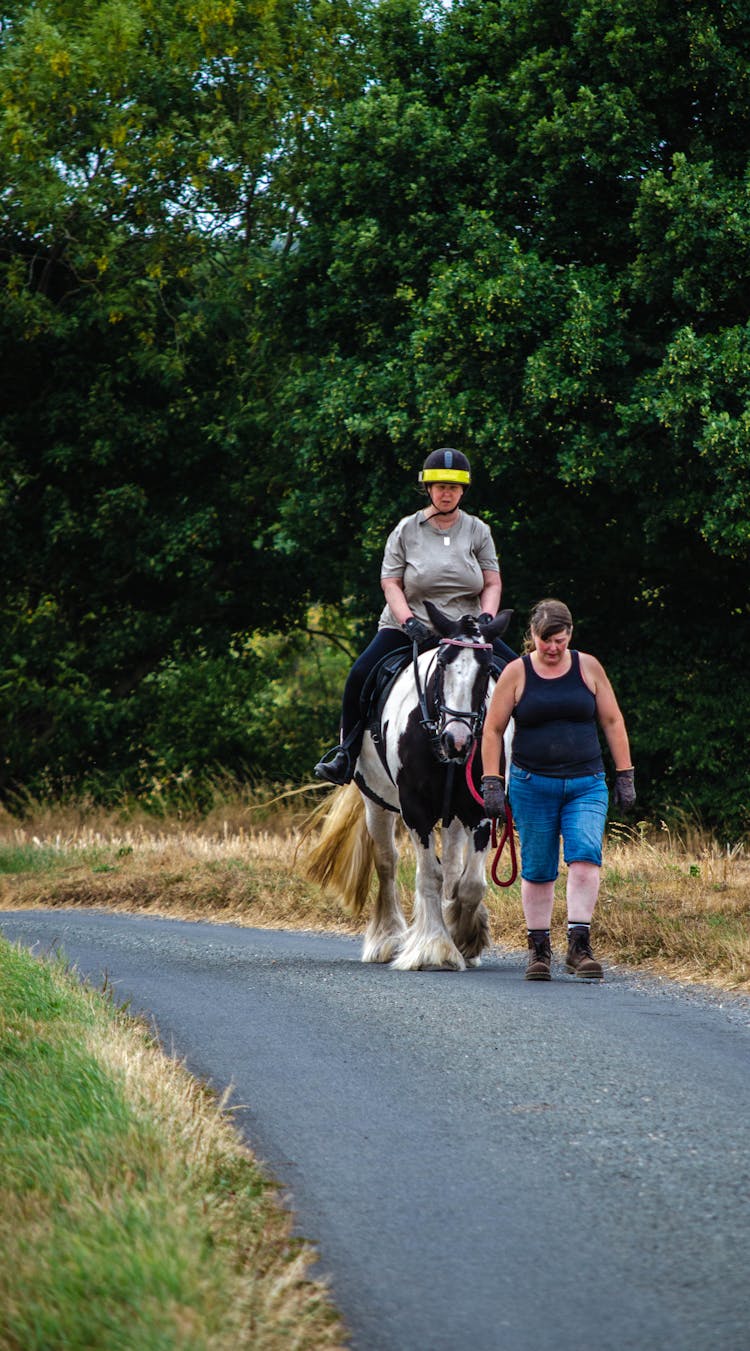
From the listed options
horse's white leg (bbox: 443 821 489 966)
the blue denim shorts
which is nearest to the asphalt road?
horse's white leg (bbox: 443 821 489 966)

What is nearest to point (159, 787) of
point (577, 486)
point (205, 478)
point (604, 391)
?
point (205, 478)

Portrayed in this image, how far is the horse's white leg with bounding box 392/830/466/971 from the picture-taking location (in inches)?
392

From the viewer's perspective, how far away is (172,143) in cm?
2477

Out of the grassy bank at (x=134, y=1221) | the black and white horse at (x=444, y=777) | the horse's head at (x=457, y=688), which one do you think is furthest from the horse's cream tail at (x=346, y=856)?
the grassy bank at (x=134, y=1221)

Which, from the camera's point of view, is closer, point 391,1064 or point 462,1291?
point 462,1291

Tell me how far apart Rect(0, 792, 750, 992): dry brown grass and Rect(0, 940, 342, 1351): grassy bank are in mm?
4372

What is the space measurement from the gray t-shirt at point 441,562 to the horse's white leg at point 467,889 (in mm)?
1330

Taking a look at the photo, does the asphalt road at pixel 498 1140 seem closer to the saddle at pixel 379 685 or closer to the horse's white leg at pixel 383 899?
the horse's white leg at pixel 383 899

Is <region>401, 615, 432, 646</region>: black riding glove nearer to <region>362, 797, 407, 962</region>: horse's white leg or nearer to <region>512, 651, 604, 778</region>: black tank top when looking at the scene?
<region>512, 651, 604, 778</region>: black tank top

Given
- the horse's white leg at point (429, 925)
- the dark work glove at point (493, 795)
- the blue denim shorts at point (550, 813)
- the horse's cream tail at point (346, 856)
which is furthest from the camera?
the horse's cream tail at point (346, 856)

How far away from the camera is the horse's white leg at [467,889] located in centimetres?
1012

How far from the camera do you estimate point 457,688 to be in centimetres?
975

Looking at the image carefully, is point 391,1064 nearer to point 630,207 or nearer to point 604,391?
point 604,391

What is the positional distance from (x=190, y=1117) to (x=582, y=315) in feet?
46.3
